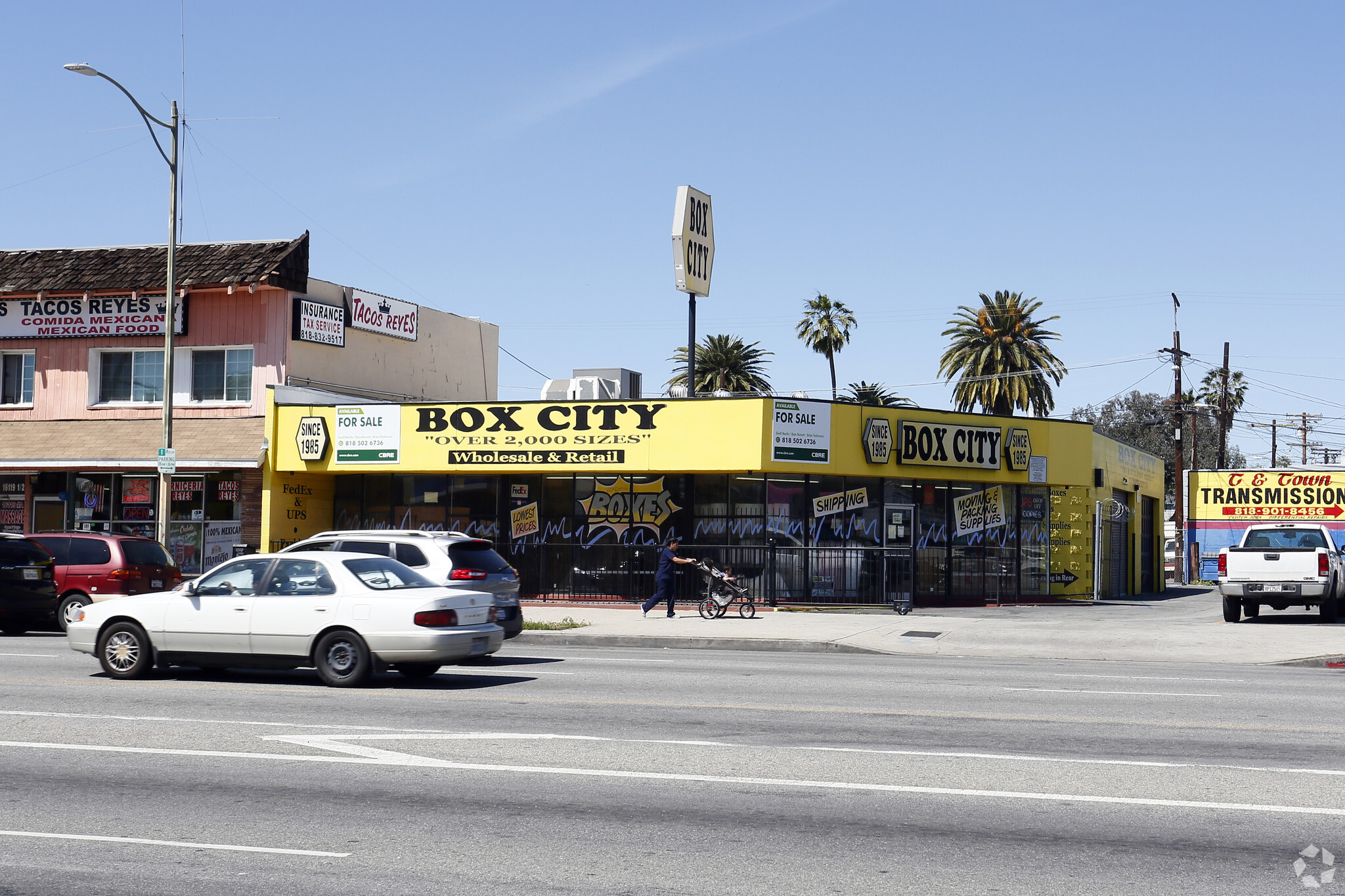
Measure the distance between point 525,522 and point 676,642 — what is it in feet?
34.6

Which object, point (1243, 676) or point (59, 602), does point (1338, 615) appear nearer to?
point (1243, 676)

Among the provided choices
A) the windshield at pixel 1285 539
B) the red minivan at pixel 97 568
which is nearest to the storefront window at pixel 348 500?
the red minivan at pixel 97 568

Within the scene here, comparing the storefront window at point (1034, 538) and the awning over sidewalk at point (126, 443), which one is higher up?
the awning over sidewalk at point (126, 443)

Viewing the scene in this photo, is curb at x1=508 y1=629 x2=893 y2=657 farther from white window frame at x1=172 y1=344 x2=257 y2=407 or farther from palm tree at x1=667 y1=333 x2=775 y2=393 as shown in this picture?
palm tree at x1=667 y1=333 x2=775 y2=393

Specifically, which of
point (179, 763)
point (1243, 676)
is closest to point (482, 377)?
point (1243, 676)

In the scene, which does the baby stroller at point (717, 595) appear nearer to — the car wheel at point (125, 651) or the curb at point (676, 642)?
the curb at point (676, 642)

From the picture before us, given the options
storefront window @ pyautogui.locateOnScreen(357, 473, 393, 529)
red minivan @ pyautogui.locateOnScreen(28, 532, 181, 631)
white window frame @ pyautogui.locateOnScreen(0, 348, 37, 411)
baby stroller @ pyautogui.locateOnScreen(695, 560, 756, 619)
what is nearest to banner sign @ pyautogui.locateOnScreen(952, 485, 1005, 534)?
baby stroller @ pyautogui.locateOnScreen(695, 560, 756, 619)

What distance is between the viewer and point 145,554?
23.2 m

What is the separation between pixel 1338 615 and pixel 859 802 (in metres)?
24.7

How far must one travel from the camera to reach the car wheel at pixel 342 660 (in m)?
14.0

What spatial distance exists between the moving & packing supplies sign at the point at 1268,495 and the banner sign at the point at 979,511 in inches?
699

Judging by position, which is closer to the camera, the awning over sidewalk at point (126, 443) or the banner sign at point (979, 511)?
the banner sign at point (979, 511)

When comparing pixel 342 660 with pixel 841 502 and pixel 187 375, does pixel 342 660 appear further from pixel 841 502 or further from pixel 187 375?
pixel 187 375

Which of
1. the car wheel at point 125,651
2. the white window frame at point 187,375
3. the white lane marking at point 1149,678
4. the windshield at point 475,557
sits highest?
the white window frame at point 187,375
